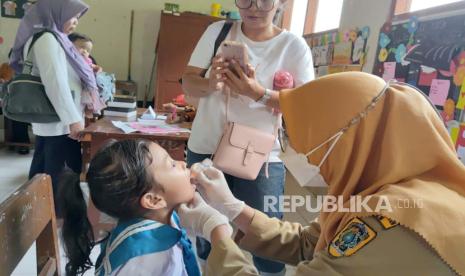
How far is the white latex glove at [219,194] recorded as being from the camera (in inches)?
39.7

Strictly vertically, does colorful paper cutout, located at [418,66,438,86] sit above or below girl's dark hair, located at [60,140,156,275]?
above

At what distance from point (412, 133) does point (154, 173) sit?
62 cm

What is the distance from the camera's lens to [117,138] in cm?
195

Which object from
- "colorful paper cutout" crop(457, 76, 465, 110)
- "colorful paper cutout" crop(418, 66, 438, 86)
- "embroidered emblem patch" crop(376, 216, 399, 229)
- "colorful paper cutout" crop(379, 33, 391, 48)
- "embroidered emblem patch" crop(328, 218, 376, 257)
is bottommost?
"embroidered emblem patch" crop(328, 218, 376, 257)

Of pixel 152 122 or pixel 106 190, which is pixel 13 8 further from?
pixel 106 190

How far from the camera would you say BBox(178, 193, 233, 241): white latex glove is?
904 millimetres

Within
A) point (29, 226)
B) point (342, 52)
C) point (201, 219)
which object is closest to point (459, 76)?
point (342, 52)

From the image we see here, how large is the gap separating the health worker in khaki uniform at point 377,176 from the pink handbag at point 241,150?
1.26 ft

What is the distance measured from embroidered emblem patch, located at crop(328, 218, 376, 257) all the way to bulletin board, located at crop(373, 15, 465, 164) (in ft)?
3.33

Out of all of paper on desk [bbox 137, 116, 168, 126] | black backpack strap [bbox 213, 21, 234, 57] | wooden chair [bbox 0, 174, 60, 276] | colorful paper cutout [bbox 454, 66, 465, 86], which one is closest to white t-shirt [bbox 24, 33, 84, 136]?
paper on desk [bbox 137, 116, 168, 126]

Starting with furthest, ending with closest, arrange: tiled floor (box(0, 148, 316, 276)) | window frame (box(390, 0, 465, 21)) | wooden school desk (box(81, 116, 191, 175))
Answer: wooden school desk (box(81, 116, 191, 175)) → tiled floor (box(0, 148, 316, 276)) → window frame (box(390, 0, 465, 21))

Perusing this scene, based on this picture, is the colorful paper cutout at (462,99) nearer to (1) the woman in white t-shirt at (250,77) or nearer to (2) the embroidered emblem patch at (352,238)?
(1) the woman in white t-shirt at (250,77)

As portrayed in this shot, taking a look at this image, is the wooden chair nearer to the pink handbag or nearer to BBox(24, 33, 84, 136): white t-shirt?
the pink handbag

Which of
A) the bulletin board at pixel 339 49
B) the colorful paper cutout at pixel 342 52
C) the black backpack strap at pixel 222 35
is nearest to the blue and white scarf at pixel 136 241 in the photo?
the black backpack strap at pixel 222 35
